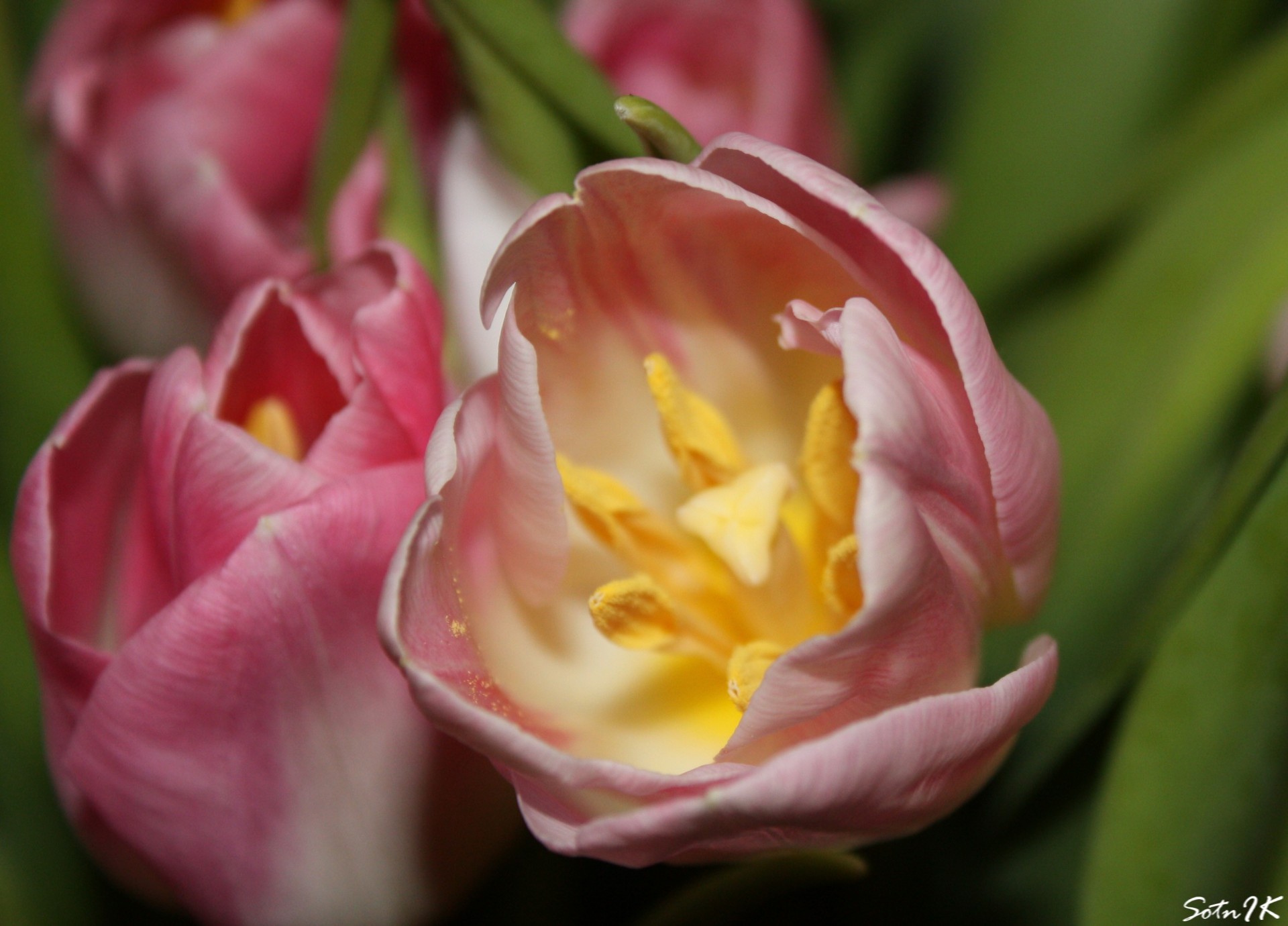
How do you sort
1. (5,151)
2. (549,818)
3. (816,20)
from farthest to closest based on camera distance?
(816,20), (5,151), (549,818)

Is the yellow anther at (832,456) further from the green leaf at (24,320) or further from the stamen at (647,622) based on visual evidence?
the green leaf at (24,320)

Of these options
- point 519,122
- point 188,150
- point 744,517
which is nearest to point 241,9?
point 188,150

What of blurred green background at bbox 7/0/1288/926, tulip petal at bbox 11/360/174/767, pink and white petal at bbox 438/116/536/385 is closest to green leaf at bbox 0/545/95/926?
blurred green background at bbox 7/0/1288/926

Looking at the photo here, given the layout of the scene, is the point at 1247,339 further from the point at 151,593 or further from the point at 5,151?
the point at 5,151

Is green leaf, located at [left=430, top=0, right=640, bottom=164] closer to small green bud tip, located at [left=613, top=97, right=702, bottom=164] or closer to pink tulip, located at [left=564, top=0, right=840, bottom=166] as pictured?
small green bud tip, located at [left=613, top=97, right=702, bottom=164]

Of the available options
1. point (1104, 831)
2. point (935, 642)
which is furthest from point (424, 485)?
point (1104, 831)

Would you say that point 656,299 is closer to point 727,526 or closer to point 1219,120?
point 727,526
